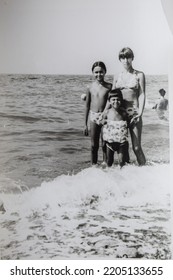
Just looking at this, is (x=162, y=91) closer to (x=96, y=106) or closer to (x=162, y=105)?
(x=162, y=105)

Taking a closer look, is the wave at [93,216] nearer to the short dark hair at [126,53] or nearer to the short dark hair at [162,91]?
the short dark hair at [162,91]

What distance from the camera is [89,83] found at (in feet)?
5.03

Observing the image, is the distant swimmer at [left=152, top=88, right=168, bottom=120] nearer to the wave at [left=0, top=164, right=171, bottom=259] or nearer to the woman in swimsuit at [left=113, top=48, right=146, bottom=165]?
the woman in swimsuit at [left=113, top=48, right=146, bottom=165]

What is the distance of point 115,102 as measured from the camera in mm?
1533

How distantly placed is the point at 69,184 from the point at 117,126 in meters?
0.29

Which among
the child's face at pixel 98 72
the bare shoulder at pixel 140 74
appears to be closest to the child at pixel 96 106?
the child's face at pixel 98 72

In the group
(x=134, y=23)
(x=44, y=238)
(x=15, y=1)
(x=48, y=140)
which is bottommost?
(x=44, y=238)

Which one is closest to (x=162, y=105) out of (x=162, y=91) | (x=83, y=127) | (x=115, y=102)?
(x=162, y=91)

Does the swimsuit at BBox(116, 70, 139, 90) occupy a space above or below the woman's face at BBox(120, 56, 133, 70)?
below

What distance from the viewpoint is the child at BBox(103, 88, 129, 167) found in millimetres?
1532

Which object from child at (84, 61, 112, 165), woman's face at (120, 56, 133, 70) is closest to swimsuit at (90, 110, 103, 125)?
child at (84, 61, 112, 165)
